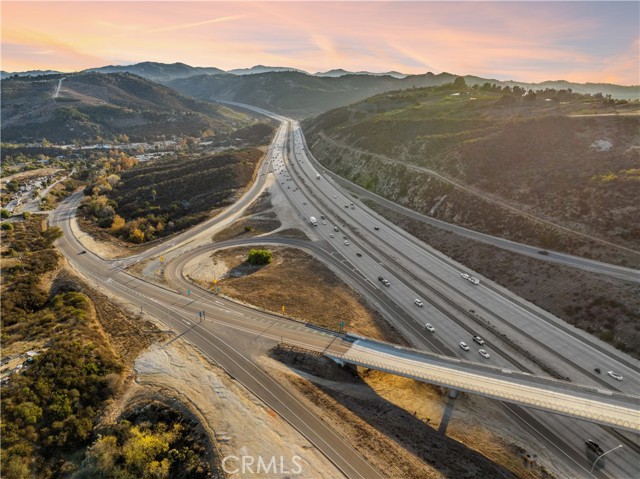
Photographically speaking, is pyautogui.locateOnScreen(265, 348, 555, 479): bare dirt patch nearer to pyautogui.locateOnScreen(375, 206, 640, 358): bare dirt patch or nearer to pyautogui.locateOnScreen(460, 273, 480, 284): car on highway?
pyautogui.locateOnScreen(375, 206, 640, 358): bare dirt patch

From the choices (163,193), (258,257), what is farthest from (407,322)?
(163,193)

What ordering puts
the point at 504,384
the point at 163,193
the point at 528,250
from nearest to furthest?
the point at 504,384 → the point at 528,250 → the point at 163,193

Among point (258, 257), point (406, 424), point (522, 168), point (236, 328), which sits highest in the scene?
point (522, 168)

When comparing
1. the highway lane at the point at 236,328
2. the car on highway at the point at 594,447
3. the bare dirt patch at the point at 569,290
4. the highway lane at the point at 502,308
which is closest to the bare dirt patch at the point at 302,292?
the highway lane at the point at 236,328

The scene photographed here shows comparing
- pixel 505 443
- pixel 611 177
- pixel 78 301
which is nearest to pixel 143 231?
pixel 78 301

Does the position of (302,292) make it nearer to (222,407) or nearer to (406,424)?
(222,407)

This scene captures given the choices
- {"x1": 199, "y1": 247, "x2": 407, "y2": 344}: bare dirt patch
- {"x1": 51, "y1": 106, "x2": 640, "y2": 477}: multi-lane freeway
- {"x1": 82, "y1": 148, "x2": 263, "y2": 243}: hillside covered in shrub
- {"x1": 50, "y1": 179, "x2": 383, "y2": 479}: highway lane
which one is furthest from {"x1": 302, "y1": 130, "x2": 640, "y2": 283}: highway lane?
{"x1": 82, "y1": 148, "x2": 263, "y2": 243}: hillside covered in shrub
